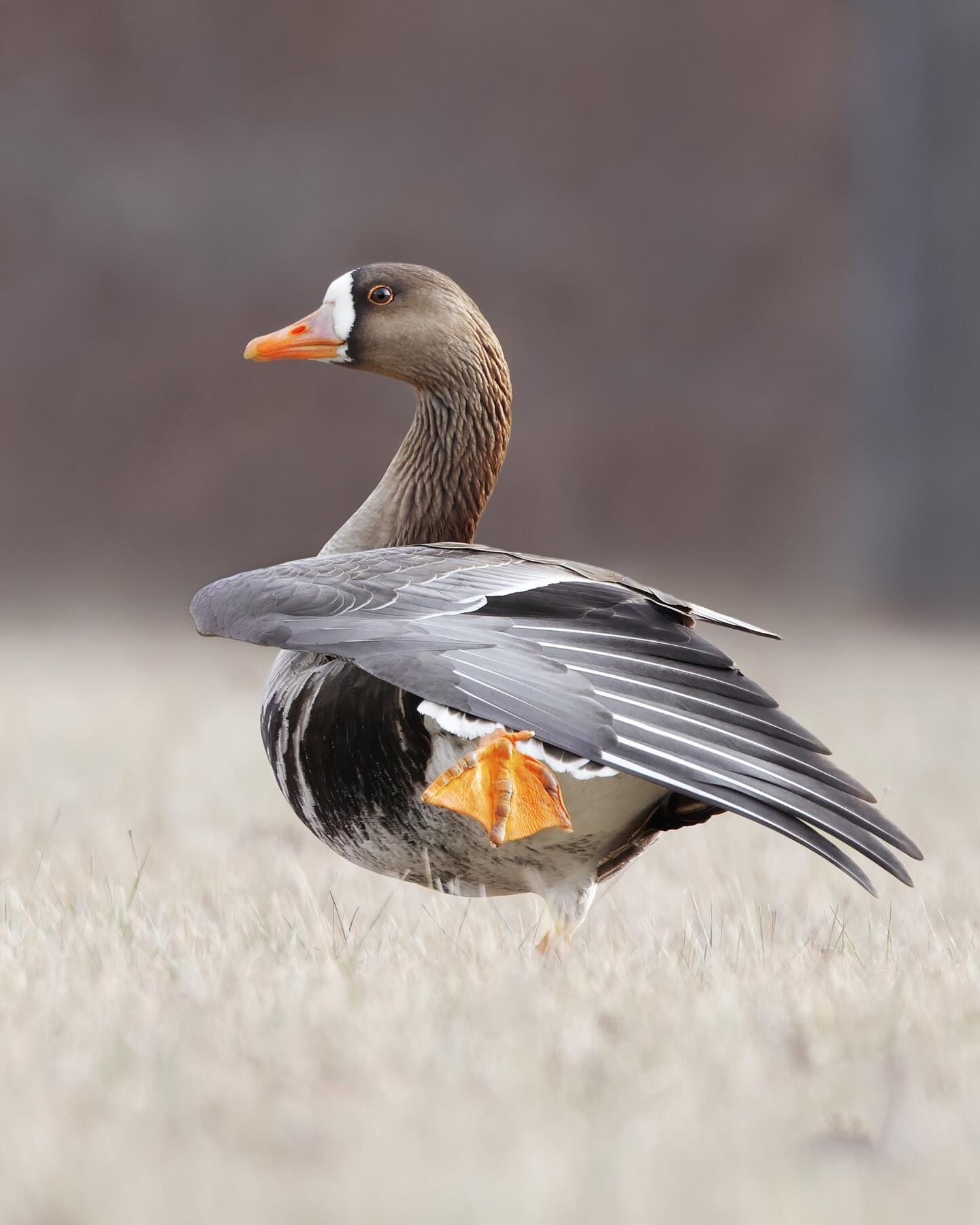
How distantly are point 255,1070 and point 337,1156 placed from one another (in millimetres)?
152

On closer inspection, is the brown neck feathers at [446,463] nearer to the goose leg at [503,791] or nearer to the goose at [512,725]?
the goose at [512,725]

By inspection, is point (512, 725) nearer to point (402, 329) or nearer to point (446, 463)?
point (446, 463)

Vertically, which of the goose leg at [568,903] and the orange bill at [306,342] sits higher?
the orange bill at [306,342]

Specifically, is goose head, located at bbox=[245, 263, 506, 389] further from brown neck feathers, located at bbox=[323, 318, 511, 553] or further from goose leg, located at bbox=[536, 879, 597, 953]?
goose leg, located at bbox=[536, 879, 597, 953]

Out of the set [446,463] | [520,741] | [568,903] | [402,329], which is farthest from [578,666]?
→ [402,329]

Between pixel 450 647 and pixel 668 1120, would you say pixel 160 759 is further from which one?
pixel 668 1120

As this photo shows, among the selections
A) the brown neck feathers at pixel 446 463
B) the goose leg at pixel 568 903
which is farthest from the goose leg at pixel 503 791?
the brown neck feathers at pixel 446 463

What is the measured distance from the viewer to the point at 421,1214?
2.18 ft

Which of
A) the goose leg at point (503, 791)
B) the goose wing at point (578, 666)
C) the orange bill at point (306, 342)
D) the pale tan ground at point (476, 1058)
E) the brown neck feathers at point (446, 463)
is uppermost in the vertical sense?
the orange bill at point (306, 342)

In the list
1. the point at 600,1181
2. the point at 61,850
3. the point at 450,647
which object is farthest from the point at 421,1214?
the point at 61,850

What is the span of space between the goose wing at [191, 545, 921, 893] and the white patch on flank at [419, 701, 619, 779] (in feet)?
0.08

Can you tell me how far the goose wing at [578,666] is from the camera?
3.58ft

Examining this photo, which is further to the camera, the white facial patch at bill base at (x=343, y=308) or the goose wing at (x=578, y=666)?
the white facial patch at bill base at (x=343, y=308)

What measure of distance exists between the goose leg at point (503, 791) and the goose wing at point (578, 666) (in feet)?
0.21
